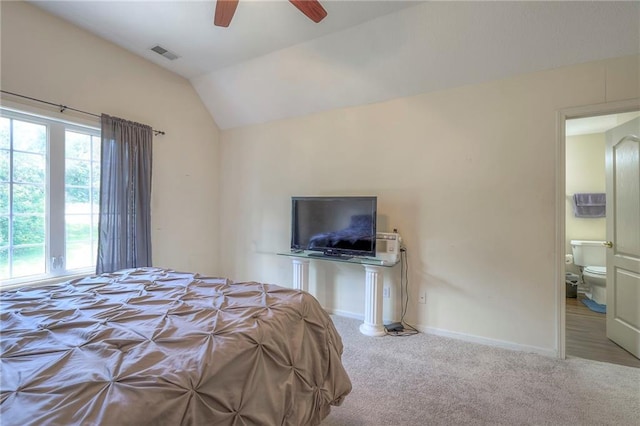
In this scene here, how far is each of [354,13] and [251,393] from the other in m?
2.76

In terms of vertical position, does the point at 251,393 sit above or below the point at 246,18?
below

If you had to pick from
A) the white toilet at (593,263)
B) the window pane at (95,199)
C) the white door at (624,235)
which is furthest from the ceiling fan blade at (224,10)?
the white toilet at (593,263)

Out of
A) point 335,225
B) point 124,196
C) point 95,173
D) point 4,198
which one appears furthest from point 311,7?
point 4,198

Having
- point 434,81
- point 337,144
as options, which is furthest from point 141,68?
point 434,81

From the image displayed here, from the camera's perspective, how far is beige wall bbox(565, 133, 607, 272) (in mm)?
4254

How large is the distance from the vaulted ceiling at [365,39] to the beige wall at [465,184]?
0.17m

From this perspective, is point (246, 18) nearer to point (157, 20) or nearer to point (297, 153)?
point (157, 20)

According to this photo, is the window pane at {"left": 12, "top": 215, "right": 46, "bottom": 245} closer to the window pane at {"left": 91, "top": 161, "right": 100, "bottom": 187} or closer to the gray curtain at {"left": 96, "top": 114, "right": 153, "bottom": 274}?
the gray curtain at {"left": 96, "top": 114, "right": 153, "bottom": 274}

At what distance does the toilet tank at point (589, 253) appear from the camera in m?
4.03

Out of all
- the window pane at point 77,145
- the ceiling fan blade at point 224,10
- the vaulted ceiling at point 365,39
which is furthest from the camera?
the window pane at point 77,145

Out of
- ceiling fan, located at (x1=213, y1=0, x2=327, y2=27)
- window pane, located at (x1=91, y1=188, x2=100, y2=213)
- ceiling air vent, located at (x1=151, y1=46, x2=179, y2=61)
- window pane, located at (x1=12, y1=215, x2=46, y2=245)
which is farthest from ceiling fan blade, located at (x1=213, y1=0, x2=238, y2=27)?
window pane, located at (x1=12, y1=215, x2=46, y2=245)

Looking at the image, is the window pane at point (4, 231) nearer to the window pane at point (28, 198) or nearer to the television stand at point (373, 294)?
the window pane at point (28, 198)

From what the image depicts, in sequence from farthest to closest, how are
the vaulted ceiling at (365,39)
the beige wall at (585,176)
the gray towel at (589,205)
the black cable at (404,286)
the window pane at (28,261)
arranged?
the beige wall at (585,176), the gray towel at (589,205), the black cable at (404,286), the window pane at (28,261), the vaulted ceiling at (365,39)

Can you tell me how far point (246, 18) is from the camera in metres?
2.47
